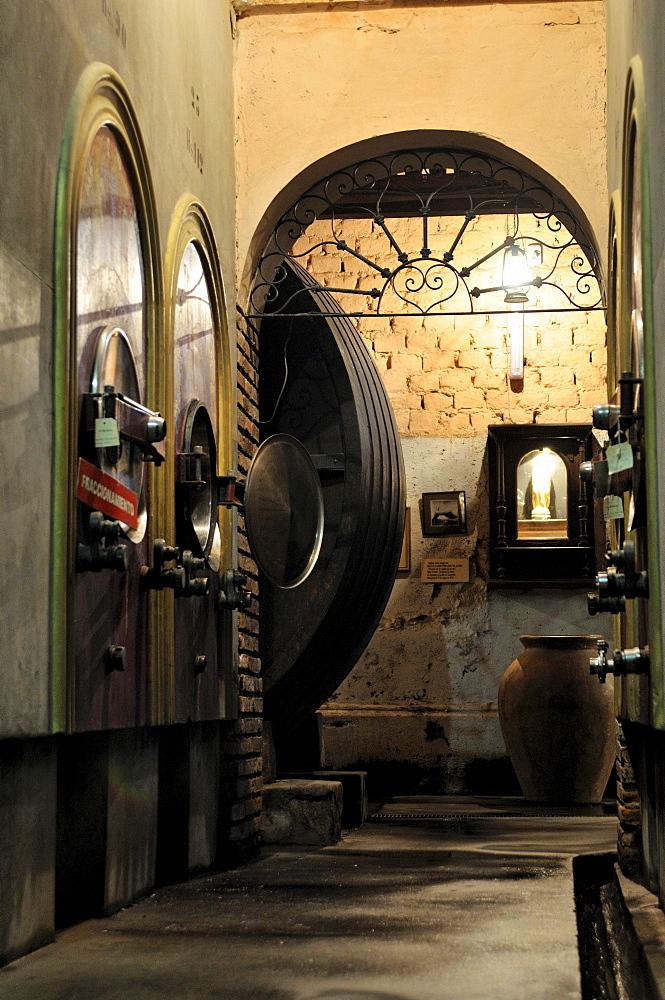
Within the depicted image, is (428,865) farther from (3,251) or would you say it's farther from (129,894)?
(3,251)

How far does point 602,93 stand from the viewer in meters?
5.83

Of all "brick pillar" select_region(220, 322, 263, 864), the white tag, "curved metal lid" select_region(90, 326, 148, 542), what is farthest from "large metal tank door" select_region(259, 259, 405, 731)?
the white tag

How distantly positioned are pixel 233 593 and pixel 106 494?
1816mm

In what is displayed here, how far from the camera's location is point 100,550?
328cm

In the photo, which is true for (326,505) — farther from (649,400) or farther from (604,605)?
(649,400)

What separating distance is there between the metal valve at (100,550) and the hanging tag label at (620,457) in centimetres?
145

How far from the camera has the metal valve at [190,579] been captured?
4.21 m

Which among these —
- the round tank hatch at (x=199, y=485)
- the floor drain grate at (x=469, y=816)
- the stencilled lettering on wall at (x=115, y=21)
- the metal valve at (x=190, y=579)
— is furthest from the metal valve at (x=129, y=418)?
the floor drain grate at (x=469, y=816)

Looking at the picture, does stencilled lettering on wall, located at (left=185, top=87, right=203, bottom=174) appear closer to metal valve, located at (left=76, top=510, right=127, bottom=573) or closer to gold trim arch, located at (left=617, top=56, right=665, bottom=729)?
gold trim arch, located at (left=617, top=56, right=665, bottom=729)

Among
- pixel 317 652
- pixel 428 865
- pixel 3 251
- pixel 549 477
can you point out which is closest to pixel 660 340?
pixel 3 251

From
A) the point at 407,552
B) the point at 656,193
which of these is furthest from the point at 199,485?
the point at 407,552

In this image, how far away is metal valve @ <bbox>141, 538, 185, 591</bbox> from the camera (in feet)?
13.2

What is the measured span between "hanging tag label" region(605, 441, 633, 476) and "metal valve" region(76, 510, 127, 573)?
145 cm

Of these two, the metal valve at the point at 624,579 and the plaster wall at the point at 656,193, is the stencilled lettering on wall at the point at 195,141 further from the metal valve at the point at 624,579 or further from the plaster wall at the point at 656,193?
the metal valve at the point at 624,579
